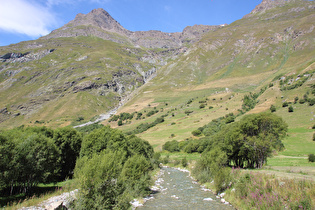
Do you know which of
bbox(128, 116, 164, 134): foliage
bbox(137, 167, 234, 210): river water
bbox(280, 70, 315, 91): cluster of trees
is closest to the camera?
bbox(137, 167, 234, 210): river water

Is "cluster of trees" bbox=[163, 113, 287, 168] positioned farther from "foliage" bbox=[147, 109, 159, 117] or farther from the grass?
"foliage" bbox=[147, 109, 159, 117]

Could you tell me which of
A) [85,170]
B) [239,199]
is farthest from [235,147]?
[85,170]

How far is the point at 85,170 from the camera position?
13.1m

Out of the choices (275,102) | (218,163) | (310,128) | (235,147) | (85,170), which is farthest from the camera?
(275,102)

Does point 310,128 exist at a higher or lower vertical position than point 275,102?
lower

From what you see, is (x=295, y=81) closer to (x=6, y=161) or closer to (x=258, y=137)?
(x=258, y=137)

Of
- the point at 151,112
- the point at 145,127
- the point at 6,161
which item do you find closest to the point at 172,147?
the point at 145,127

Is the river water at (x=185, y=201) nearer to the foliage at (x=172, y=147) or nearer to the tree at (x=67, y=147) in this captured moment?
the tree at (x=67, y=147)

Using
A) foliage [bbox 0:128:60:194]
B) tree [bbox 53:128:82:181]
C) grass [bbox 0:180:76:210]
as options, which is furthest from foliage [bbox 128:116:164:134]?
foliage [bbox 0:128:60:194]

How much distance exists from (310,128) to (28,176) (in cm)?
7495

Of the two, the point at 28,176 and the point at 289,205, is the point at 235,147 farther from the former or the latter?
the point at 28,176

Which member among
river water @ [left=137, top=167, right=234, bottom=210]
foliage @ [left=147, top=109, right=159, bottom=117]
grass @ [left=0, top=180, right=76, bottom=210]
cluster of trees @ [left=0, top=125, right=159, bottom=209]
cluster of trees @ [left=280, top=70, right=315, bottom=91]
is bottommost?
river water @ [left=137, top=167, right=234, bottom=210]

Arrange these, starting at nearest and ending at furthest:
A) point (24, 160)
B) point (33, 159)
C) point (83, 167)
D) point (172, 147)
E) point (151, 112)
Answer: point (83, 167) → point (24, 160) → point (33, 159) → point (172, 147) → point (151, 112)

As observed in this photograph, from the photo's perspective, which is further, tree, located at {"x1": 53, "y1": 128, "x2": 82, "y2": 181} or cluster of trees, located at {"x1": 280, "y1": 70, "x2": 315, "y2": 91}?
cluster of trees, located at {"x1": 280, "y1": 70, "x2": 315, "y2": 91}
